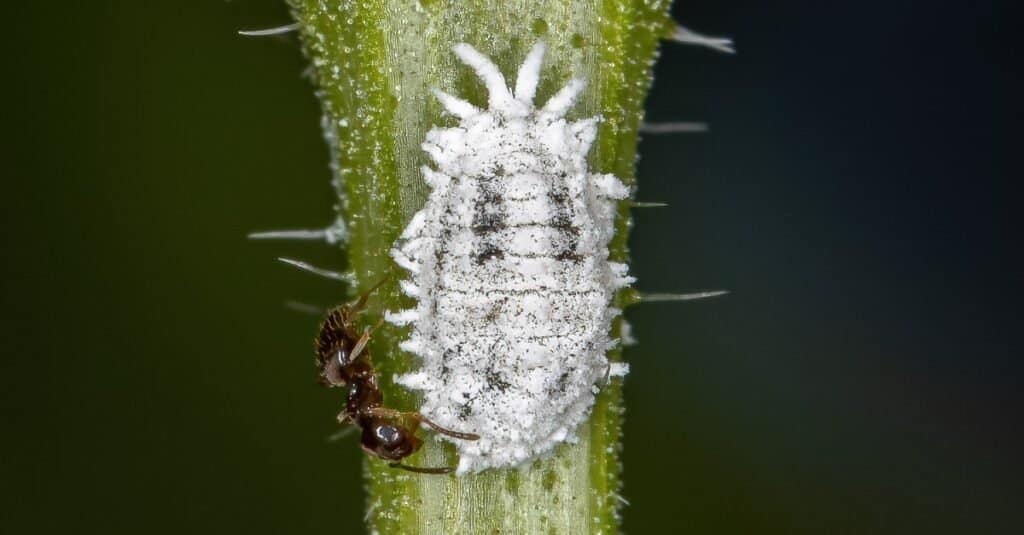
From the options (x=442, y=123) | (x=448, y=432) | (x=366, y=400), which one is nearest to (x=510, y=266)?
(x=442, y=123)

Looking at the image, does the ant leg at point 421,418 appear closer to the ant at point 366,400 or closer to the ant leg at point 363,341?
the ant at point 366,400

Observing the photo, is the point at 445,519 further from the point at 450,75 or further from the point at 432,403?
the point at 450,75

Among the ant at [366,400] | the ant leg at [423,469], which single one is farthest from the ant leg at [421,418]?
the ant leg at [423,469]

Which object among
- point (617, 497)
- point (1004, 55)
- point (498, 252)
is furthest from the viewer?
point (1004, 55)

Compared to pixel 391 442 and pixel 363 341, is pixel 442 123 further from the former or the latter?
pixel 391 442

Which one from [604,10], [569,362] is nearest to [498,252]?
[569,362]

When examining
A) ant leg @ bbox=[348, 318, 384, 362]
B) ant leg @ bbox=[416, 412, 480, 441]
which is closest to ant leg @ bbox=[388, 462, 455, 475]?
ant leg @ bbox=[416, 412, 480, 441]
